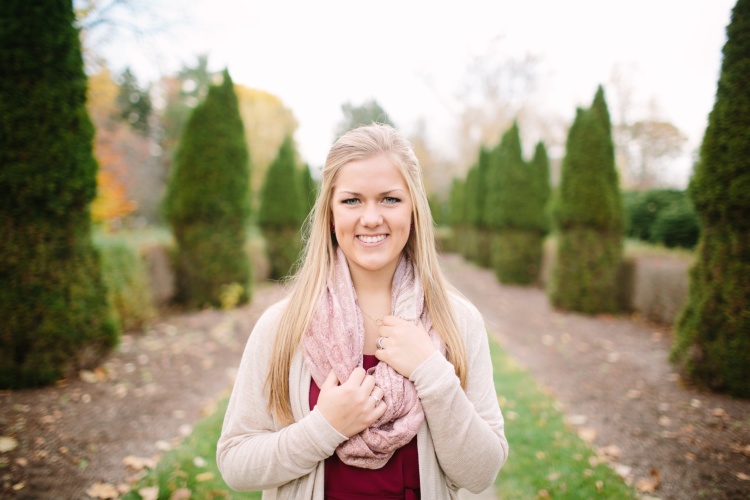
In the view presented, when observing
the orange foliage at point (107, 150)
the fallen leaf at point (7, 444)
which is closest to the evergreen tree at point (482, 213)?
the orange foliage at point (107, 150)

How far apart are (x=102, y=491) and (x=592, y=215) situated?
972cm

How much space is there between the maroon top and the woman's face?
55cm

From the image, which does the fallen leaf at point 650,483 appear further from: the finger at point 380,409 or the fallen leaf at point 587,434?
the finger at point 380,409

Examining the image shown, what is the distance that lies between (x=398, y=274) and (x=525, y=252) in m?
13.5

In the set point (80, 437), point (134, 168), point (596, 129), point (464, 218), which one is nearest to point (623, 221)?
point (596, 129)

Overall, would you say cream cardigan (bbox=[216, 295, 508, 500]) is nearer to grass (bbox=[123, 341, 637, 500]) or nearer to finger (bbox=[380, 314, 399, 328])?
finger (bbox=[380, 314, 399, 328])

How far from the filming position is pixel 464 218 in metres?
25.1

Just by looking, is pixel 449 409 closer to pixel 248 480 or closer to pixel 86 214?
pixel 248 480

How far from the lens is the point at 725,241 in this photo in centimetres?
495

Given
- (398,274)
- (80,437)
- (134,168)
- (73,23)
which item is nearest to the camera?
(398,274)

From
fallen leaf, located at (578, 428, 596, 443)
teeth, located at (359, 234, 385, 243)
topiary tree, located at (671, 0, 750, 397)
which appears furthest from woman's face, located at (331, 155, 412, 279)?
topiary tree, located at (671, 0, 750, 397)

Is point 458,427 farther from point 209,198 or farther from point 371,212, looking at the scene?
point 209,198

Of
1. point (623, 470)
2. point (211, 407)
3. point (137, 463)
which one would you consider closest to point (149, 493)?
point (137, 463)

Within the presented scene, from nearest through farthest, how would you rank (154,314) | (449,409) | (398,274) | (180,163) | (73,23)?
1. (449,409)
2. (398,274)
3. (73,23)
4. (154,314)
5. (180,163)
